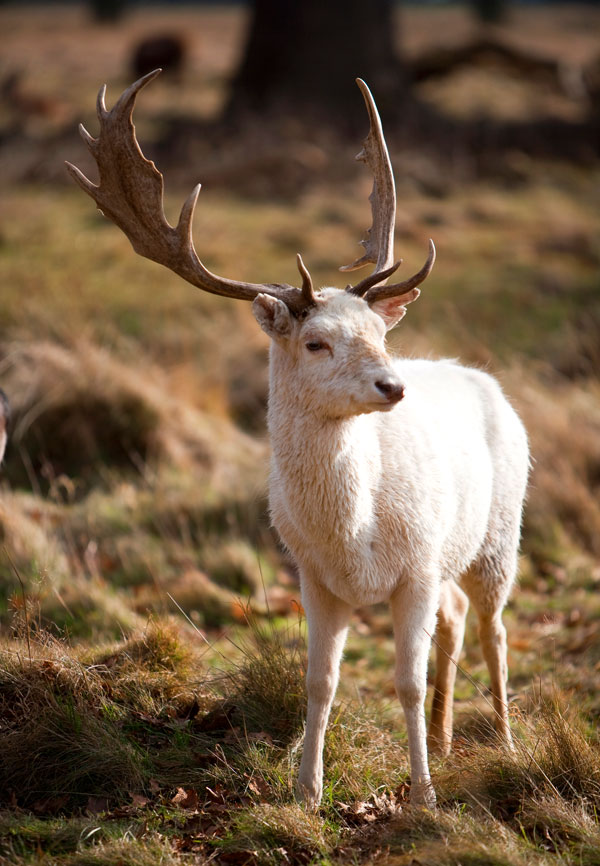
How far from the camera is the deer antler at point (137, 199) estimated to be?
433 cm

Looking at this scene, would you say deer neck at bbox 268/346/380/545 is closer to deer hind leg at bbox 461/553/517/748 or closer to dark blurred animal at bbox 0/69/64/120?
deer hind leg at bbox 461/553/517/748

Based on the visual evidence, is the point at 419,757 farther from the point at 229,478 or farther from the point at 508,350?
the point at 508,350

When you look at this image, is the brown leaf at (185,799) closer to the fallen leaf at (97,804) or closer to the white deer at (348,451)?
the fallen leaf at (97,804)

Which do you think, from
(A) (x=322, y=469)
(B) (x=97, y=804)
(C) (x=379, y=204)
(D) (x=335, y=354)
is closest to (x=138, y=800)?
(B) (x=97, y=804)

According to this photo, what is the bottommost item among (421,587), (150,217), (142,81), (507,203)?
(507,203)

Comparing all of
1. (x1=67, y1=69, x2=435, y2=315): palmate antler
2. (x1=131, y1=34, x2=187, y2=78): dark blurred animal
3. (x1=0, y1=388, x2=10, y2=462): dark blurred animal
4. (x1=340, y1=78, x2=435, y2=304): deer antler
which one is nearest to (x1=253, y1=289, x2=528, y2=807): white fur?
(x1=67, y1=69, x2=435, y2=315): palmate antler

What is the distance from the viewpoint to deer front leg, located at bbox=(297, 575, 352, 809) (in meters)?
4.29

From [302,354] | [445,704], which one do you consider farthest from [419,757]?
[302,354]

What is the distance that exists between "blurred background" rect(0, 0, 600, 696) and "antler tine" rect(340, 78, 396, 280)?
1768mm

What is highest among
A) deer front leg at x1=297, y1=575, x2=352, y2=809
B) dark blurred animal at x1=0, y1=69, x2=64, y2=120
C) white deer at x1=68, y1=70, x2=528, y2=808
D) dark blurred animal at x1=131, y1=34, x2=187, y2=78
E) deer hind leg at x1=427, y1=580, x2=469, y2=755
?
white deer at x1=68, y1=70, x2=528, y2=808

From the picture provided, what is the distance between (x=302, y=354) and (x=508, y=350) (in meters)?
6.95

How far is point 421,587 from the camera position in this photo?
14.1 feet

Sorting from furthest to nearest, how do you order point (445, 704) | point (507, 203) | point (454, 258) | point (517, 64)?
1. point (517, 64)
2. point (507, 203)
3. point (454, 258)
4. point (445, 704)

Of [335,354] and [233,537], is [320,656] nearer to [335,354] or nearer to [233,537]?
[335,354]
